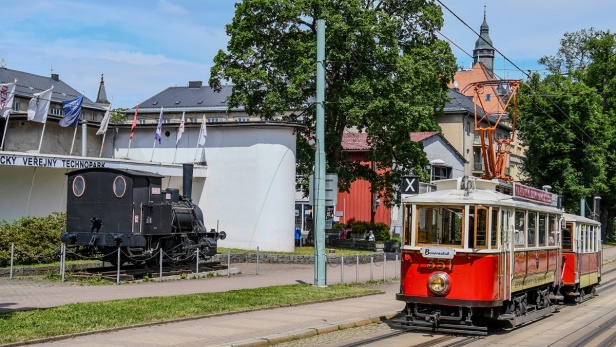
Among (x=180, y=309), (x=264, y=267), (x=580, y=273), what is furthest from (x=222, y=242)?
(x=180, y=309)

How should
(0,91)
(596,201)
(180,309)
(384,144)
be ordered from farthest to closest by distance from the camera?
(596,201)
(384,144)
(0,91)
(180,309)

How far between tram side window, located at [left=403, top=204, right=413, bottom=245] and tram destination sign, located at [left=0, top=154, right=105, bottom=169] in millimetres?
18217

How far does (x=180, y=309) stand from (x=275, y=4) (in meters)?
24.7

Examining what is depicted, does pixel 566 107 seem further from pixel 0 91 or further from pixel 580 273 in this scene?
pixel 0 91

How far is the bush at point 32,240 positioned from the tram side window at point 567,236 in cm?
1584

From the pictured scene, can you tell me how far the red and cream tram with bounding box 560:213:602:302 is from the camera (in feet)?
74.3

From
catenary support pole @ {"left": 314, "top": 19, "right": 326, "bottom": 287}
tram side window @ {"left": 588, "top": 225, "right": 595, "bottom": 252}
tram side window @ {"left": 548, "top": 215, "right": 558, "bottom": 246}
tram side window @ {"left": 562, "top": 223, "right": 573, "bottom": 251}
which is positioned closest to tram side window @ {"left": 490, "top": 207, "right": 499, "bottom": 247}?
tram side window @ {"left": 548, "top": 215, "right": 558, "bottom": 246}

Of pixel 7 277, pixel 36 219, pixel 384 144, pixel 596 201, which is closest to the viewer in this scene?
pixel 7 277

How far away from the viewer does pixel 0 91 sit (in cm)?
3131

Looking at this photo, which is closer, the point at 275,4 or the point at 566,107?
the point at 275,4

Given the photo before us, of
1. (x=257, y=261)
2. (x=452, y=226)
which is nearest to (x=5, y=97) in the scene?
(x=257, y=261)

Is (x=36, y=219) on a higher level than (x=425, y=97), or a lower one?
lower

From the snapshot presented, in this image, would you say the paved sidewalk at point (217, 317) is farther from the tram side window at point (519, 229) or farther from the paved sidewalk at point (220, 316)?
the tram side window at point (519, 229)

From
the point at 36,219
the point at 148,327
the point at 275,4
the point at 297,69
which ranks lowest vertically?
the point at 148,327
